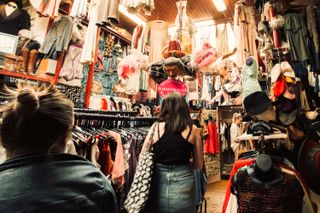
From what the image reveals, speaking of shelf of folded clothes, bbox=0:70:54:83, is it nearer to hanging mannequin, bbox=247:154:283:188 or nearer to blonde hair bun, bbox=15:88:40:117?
blonde hair bun, bbox=15:88:40:117

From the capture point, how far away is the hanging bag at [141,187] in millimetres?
1822

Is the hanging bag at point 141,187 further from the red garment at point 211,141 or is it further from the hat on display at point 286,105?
the red garment at point 211,141

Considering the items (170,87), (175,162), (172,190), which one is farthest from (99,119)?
(172,190)

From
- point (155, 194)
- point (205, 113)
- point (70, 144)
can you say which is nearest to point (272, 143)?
point (155, 194)

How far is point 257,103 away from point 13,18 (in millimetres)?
4204

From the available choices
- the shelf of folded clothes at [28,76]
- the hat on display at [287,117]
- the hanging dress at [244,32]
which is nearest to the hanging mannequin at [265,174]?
the hat on display at [287,117]

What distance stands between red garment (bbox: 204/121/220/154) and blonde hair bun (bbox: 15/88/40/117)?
219 inches

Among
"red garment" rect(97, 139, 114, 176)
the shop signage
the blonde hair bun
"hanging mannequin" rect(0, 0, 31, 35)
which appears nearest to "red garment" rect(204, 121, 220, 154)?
the shop signage

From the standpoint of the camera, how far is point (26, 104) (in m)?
0.69

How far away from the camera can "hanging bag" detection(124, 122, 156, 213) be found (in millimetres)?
1822

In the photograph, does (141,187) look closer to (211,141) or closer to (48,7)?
(48,7)

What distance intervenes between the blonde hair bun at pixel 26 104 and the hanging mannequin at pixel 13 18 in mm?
3817

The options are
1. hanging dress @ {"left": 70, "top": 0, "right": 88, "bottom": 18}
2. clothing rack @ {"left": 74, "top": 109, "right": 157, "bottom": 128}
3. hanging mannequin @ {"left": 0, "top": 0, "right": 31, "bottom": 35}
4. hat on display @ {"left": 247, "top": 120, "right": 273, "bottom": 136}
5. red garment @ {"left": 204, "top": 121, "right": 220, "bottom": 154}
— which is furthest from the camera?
red garment @ {"left": 204, "top": 121, "right": 220, "bottom": 154}

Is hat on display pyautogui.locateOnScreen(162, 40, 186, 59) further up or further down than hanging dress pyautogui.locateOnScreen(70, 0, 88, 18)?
further down
